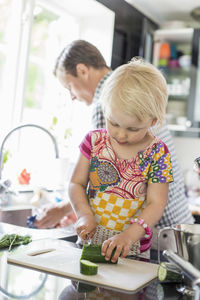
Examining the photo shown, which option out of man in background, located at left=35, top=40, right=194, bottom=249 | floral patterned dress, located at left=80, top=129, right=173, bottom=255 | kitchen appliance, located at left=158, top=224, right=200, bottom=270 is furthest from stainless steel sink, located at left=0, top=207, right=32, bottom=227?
kitchen appliance, located at left=158, top=224, right=200, bottom=270

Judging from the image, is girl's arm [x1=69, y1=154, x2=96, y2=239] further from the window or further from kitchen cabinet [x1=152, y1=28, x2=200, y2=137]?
kitchen cabinet [x1=152, y1=28, x2=200, y2=137]

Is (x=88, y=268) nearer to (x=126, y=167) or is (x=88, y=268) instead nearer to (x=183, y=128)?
(x=126, y=167)

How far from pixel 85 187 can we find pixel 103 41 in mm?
886

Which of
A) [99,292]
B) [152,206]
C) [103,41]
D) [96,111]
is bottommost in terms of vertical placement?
[99,292]

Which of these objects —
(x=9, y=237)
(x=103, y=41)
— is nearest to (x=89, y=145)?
(x=9, y=237)

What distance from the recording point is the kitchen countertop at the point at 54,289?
2.39 feet

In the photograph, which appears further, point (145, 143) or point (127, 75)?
point (145, 143)

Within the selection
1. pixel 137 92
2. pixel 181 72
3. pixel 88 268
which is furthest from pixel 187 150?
pixel 88 268

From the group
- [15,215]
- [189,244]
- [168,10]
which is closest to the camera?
[189,244]

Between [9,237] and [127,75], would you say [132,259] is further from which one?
[127,75]

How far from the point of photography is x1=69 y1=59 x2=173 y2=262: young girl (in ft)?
3.45

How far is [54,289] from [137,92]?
51 centimetres

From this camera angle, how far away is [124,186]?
3.78ft

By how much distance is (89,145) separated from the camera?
1207mm
